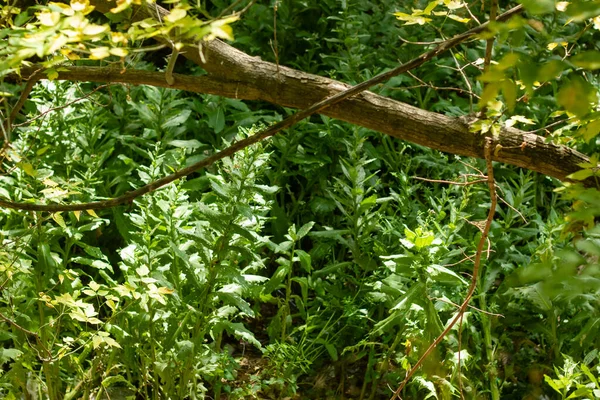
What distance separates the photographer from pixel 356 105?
2836 mm

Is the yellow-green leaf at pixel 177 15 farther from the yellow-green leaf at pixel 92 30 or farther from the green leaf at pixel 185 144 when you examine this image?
the green leaf at pixel 185 144

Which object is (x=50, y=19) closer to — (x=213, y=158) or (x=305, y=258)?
(x=213, y=158)

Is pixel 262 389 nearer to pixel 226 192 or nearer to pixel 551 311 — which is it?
pixel 226 192

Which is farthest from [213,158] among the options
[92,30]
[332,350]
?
[332,350]

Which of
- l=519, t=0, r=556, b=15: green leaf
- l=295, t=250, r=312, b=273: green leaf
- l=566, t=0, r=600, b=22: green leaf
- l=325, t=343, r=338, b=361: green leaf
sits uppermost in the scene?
l=566, t=0, r=600, b=22: green leaf

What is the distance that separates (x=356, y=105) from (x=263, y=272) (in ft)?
4.72

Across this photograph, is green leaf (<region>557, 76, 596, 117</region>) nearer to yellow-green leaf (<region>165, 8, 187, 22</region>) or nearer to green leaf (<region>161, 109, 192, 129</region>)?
yellow-green leaf (<region>165, 8, 187, 22</region>)

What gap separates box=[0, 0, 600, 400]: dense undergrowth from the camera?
313cm

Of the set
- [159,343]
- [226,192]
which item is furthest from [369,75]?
[159,343]

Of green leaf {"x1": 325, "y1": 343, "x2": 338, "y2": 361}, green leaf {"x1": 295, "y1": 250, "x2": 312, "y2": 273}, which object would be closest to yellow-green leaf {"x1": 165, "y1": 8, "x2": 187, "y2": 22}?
green leaf {"x1": 295, "y1": 250, "x2": 312, "y2": 273}

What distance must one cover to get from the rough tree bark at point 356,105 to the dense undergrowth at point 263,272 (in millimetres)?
195

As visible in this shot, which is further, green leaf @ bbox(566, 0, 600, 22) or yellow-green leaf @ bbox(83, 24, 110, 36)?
yellow-green leaf @ bbox(83, 24, 110, 36)

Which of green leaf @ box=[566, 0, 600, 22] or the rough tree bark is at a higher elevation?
green leaf @ box=[566, 0, 600, 22]

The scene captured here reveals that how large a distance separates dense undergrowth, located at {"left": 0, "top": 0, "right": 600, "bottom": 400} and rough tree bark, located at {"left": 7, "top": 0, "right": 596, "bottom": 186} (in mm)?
195
